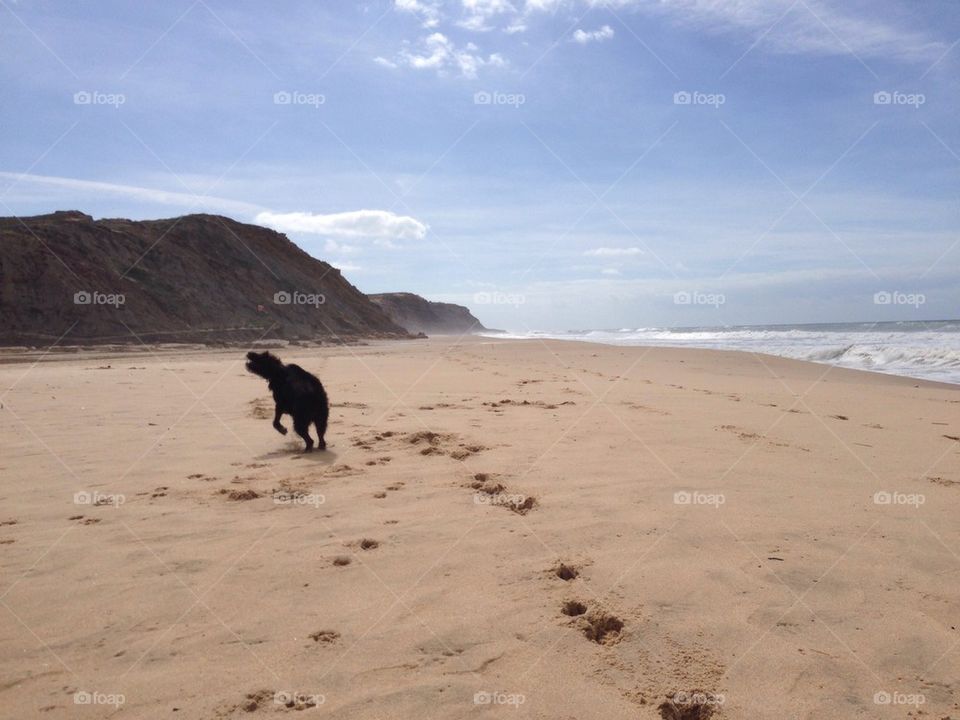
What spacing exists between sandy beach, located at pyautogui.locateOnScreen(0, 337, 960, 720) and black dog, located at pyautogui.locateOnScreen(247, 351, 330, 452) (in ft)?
1.09

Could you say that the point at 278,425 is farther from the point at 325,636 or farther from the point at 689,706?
the point at 689,706

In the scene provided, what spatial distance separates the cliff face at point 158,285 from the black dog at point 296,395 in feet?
80.7

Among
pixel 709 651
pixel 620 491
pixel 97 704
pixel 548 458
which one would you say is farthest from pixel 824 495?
pixel 97 704

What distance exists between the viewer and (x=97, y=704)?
7.70ft

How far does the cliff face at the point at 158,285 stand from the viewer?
92.8 feet

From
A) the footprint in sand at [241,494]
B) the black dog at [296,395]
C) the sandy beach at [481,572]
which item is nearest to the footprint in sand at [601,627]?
the sandy beach at [481,572]

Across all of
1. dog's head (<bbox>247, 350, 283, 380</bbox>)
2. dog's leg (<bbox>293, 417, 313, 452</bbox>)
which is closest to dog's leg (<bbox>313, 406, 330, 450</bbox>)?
dog's leg (<bbox>293, 417, 313, 452</bbox>)

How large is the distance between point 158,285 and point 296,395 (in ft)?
106

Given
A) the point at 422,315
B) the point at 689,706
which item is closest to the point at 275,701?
the point at 689,706

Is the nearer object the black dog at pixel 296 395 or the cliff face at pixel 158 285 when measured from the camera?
the black dog at pixel 296 395

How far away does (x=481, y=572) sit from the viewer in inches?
134

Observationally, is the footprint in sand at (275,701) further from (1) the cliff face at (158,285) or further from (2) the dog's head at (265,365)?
(1) the cliff face at (158,285)

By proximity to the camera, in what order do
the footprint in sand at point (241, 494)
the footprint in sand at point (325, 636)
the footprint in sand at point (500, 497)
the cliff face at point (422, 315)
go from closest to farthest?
1. the footprint in sand at point (325, 636)
2. the footprint in sand at point (500, 497)
3. the footprint in sand at point (241, 494)
4. the cliff face at point (422, 315)

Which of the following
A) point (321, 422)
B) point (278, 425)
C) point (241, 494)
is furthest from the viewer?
point (278, 425)
